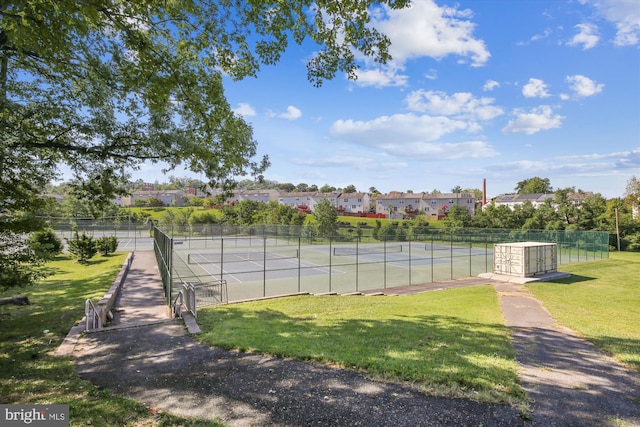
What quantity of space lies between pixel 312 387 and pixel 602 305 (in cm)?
1620

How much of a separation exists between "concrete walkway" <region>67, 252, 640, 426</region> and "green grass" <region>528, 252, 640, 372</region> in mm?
942

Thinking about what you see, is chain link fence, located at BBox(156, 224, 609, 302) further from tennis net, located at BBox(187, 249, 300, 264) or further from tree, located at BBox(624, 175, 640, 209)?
tree, located at BBox(624, 175, 640, 209)

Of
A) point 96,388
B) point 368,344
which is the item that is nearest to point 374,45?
point 368,344

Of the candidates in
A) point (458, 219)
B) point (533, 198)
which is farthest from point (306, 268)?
point (533, 198)

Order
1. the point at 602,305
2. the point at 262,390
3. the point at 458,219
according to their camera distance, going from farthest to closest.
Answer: the point at 458,219
the point at 602,305
the point at 262,390

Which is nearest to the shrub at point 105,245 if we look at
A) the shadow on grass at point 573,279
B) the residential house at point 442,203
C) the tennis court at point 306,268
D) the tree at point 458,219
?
the tennis court at point 306,268

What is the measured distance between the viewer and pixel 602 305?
14.7m

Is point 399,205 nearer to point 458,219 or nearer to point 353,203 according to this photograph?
point 353,203

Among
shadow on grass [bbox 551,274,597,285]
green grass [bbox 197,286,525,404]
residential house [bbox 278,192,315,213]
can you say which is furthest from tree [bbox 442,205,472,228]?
green grass [bbox 197,286,525,404]

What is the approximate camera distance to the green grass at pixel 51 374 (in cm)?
392

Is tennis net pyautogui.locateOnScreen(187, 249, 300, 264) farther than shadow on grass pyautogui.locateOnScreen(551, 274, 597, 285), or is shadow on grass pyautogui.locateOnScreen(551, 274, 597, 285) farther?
tennis net pyautogui.locateOnScreen(187, 249, 300, 264)

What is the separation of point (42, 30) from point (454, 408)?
725 centimetres

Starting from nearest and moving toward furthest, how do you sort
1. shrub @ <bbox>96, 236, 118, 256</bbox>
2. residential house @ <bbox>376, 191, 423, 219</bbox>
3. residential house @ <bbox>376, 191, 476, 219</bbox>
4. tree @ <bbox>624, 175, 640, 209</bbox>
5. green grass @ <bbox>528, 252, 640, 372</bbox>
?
green grass @ <bbox>528, 252, 640, 372</bbox> < shrub @ <bbox>96, 236, 118, 256</bbox> < tree @ <bbox>624, 175, 640, 209</bbox> < residential house @ <bbox>376, 191, 476, 219</bbox> < residential house @ <bbox>376, 191, 423, 219</bbox>

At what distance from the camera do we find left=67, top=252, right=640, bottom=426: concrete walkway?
13.1 ft
